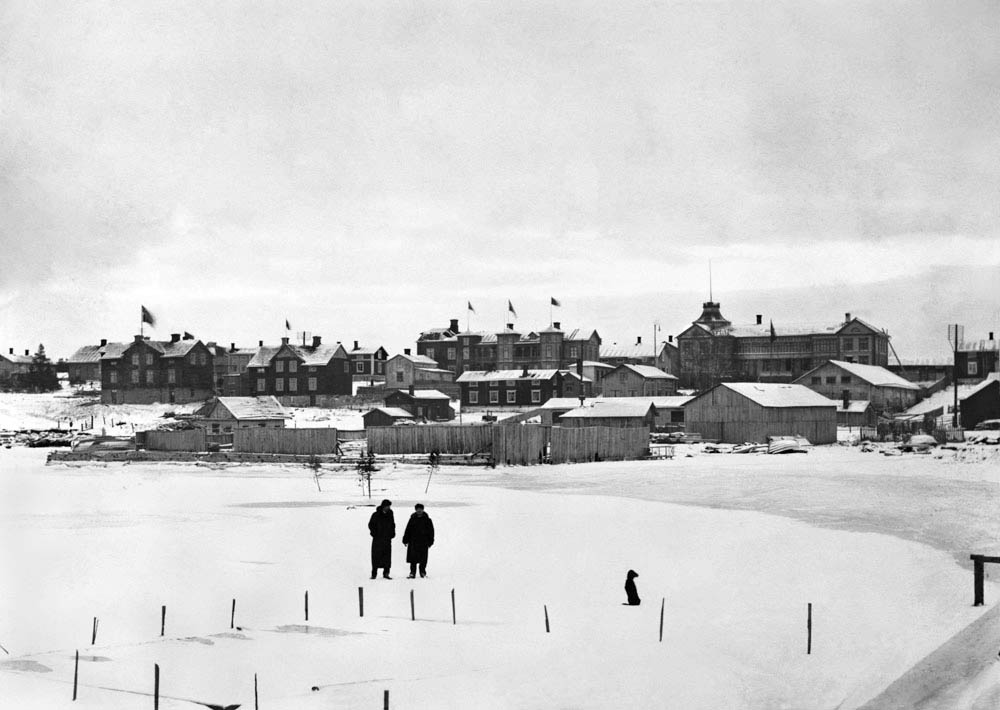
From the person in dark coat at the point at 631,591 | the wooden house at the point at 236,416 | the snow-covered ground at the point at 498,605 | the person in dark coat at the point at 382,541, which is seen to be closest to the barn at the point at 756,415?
the wooden house at the point at 236,416

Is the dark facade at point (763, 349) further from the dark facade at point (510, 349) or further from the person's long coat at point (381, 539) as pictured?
the person's long coat at point (381, 539)

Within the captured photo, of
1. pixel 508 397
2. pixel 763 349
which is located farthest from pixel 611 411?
pixel 763 349

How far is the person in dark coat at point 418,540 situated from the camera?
55.9ft

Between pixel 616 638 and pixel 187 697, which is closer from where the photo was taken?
pixel 187 697

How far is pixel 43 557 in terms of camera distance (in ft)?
59.1

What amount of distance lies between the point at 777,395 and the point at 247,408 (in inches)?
1388

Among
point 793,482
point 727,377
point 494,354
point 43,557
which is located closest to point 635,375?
point 727,377

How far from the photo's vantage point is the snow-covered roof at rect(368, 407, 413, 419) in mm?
85688

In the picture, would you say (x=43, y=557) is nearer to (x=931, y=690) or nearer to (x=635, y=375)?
(x=931, y=690)

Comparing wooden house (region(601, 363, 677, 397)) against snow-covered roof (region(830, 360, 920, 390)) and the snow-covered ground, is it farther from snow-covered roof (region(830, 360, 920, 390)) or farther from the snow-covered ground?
the snow-covered ground

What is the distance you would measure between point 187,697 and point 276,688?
898 mm

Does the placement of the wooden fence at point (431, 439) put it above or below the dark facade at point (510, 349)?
below

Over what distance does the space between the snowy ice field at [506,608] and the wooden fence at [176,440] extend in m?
32.0

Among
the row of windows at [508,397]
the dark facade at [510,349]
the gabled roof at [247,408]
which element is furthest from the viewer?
the dark facade at [510,349]
